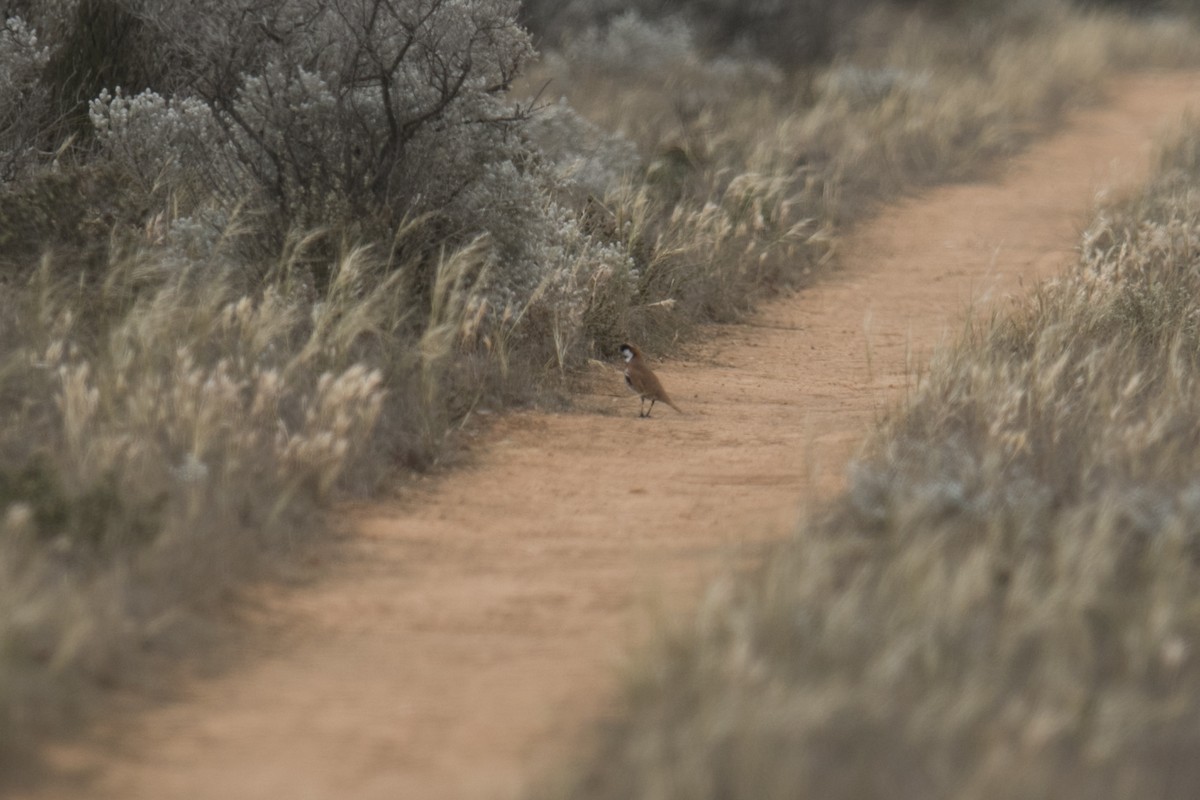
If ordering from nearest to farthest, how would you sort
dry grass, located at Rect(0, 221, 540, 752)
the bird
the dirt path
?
the dirt path < dry grass, located at Rect(0, 221, 540, 752) < the bird

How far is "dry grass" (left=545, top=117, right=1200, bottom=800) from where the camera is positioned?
360cm

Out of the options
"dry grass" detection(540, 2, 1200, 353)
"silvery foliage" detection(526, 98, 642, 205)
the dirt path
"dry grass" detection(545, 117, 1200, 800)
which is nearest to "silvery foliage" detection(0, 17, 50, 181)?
"silvery foliage" detection(526, 98, 642, 205)

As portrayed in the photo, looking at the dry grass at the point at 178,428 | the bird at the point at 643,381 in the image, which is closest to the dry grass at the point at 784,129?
the bird at the point at 643,381

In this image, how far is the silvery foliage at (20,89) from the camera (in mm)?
9126

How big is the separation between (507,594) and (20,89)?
19.5 ft

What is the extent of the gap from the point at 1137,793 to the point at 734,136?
10.1 metres

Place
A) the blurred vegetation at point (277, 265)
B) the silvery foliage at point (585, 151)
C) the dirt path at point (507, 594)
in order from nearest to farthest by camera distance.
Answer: the dirt path at point (507, 594) → the blurred vegetation at point (277, 265) → the silvery foliage at point (585, 151)

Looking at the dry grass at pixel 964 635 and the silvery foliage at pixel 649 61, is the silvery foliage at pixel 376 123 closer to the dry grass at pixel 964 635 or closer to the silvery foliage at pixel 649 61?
the dry grass at pixel 964 635

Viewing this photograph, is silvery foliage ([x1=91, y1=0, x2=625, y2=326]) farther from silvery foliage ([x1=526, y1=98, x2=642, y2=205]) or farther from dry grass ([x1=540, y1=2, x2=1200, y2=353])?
→ silvery foliage ([x1=526, y1=98, x2=642, y2=205])

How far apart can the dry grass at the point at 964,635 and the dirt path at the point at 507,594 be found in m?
0.28

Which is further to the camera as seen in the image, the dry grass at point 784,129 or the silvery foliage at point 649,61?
the silvery foliage at point 649,61

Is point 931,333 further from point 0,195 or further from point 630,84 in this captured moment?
point 630,84

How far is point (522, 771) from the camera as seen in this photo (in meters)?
3.65

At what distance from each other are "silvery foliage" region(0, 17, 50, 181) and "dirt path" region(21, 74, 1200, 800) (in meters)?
3.87
